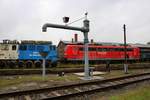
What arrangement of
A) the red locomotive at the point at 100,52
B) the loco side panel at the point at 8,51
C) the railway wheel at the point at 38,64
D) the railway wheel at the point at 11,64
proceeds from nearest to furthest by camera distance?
the loco side panel at the point at 8,51, the railway wheel at the point at 11,64, the railway wheel at the point at 38,64, the red locomotive at the point at 100,52

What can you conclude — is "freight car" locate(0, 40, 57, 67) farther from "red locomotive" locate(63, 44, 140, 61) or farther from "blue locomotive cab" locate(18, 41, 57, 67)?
"red locomotive" locate(63, 44, 140, 61)

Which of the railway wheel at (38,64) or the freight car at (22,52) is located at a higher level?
the freight car at (22,52)

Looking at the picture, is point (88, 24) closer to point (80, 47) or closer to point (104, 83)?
point (104, 83)

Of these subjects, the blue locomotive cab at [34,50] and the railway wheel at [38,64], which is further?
the railway wheel at [38,64]

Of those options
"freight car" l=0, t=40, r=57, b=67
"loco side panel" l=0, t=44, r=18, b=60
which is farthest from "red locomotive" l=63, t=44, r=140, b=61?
A: "loco side panel" l=0, t=44, r=18, b=60

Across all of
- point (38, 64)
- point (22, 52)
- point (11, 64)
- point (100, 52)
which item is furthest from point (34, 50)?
point (100, 52)

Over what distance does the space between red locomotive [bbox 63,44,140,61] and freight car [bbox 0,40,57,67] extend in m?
7.02

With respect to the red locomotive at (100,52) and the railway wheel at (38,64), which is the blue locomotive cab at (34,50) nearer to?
the railway wheel at (38,64)

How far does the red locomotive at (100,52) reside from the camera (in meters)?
39.1

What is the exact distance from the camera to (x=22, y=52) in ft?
100

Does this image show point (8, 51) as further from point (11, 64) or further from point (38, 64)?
point (38, 64)

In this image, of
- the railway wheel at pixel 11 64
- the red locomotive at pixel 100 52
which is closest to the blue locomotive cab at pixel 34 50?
the railway wheel at pixel 11 64

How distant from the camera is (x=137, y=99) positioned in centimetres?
1057

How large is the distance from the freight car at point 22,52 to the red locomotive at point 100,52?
7023 millimetres
